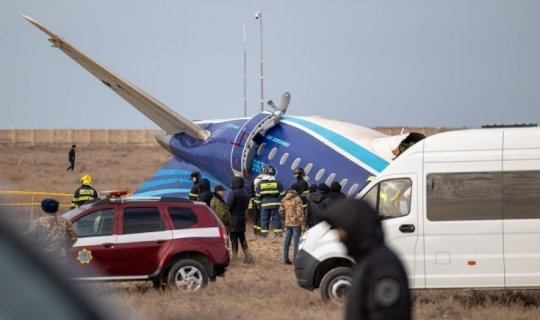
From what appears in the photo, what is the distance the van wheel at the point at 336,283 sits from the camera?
14.2 metres

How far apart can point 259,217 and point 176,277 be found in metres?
9.53

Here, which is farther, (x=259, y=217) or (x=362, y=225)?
(x=259, y=217)

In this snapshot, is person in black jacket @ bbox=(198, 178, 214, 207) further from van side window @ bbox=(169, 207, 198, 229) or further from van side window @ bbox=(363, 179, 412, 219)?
van side window @ bbox=(363, 179, 412, 219)

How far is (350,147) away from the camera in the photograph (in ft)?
78.5

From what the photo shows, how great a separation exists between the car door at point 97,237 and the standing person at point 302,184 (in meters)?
7.75

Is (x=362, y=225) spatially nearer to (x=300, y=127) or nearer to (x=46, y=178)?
(x=300, y=127)

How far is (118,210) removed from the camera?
51.5ft

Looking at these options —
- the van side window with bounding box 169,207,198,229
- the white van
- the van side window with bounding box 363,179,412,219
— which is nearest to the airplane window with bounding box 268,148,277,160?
the van side window with bounding box 169,207,198,229

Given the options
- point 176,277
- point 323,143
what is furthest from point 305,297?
point 323,143

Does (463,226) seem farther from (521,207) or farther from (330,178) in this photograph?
(330,178)

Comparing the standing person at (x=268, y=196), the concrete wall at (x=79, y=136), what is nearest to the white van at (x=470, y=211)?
the standing person at (x=268, y=196)

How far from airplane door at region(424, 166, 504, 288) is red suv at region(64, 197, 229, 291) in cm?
377

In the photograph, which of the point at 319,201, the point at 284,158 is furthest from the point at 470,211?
the point at 284,158

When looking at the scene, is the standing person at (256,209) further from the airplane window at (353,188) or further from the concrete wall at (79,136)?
the concrete wall at (79,136)
